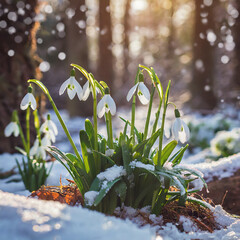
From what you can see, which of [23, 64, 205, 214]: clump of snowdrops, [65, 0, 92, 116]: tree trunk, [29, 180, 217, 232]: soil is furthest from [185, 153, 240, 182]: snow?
[65, 0, 92, 116]: tree trunk

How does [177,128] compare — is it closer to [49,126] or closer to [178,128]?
[178,128]

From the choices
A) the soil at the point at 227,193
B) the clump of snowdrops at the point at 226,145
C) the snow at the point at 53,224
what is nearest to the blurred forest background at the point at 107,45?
the clump of snowdrops at the point at 226,145

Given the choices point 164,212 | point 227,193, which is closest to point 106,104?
point 164,212

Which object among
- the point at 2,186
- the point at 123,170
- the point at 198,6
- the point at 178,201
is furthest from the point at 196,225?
the point at 198,6

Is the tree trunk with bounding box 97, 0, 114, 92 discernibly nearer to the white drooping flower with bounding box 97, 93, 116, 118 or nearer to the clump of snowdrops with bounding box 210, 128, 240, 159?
the clump of snowdrops with bounding box 210, 128, 240, 159

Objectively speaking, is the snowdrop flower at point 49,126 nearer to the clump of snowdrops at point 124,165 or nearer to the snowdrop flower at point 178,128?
the clump of snowdrops at point 124,165

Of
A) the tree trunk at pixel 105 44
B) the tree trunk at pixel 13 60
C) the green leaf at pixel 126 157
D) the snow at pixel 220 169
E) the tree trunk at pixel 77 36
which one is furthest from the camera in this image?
the tree trunk at pixel 105 44

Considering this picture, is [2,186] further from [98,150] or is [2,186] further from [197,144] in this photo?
[197,144]
